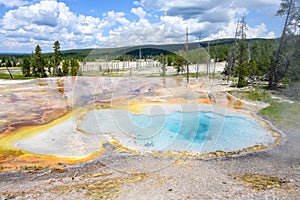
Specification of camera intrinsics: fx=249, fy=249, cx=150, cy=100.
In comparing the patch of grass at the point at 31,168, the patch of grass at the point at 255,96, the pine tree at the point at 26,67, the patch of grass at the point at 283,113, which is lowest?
the patch of grass at the point at 31,168

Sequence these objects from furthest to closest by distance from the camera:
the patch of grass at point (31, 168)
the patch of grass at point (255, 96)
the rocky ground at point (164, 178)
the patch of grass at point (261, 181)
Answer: the patch of grass at point (255, 96), the patch of grass at point (31, 168), the patch of grass at point (261, 181), the rocky ground at point (164, 178)

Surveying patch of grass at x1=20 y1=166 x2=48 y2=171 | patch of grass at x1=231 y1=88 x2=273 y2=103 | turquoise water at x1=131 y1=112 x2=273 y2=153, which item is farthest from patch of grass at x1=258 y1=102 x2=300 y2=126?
patch of grass at x1=20 y1=166 x2=48 y2=171

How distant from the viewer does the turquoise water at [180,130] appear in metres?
13.2

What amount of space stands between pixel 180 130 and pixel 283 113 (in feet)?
28.2

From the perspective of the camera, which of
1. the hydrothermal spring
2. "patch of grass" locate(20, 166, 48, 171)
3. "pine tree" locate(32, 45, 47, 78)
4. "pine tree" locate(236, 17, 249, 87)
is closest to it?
"patch of grass" locate(20, 166, 48, 171)

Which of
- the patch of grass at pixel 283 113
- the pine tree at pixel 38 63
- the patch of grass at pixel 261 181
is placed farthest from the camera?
the pine tree at pixel 38 63

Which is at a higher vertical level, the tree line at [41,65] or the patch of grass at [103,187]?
the tree line at [41,65]

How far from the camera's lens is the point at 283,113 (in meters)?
18.8

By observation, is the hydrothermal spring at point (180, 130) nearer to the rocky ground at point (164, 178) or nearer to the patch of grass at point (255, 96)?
the rocky ground at point (164, 178)

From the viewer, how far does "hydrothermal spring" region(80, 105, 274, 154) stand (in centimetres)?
1315

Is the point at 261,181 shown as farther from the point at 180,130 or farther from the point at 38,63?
the point at 38,63

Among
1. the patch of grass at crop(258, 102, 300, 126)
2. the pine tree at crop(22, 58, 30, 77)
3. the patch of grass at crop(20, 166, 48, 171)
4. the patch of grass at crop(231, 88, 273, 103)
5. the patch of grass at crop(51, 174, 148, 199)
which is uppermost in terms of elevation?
the pine tree at crop(22, 58, 30, 77)

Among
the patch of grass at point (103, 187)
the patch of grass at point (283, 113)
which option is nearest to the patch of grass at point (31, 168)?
the patch of grass at point (103, 187)

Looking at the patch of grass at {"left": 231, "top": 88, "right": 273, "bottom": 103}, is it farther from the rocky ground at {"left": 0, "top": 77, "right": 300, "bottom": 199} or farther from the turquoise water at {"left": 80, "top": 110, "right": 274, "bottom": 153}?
the rocky ground at {"left": 0, "top": 77, "right": 300, "bottom": 199}
